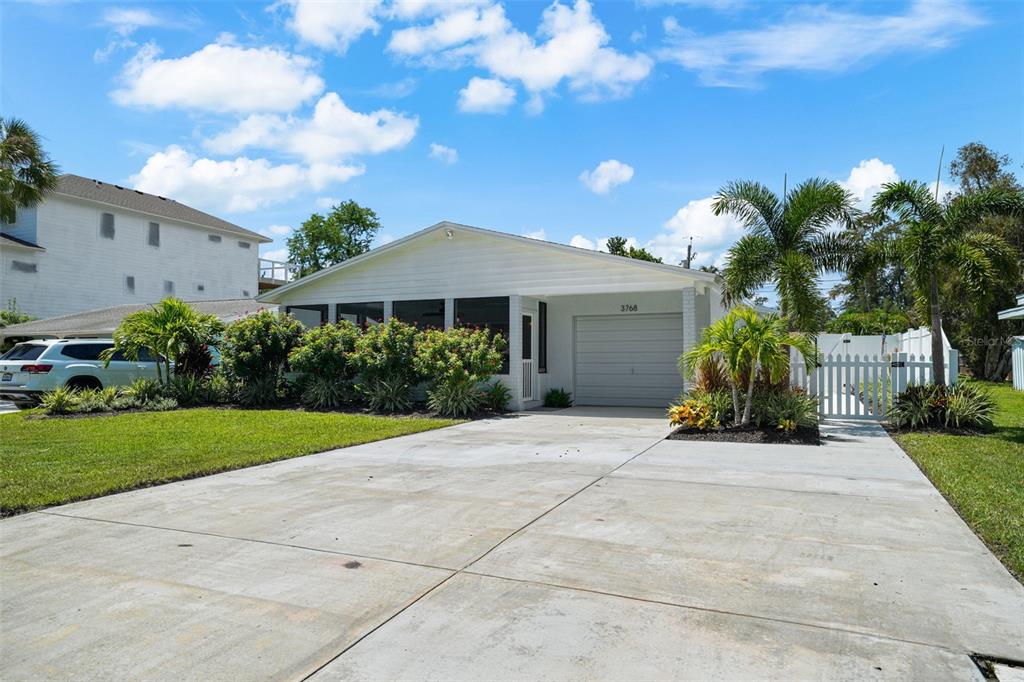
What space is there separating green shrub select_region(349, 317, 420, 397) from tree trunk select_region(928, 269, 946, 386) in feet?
32.8

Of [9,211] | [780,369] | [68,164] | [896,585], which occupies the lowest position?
[896,585]

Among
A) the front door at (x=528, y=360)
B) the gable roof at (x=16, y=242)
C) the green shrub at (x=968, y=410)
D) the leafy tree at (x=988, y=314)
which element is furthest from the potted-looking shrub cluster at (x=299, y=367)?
the leafy tree at (x=988, y=314)

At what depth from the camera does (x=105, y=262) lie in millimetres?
29359

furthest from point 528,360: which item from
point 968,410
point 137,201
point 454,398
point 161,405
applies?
point 137,201

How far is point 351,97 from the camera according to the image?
1336 cm

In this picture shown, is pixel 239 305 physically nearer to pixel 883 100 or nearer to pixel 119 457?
pixel 119 457

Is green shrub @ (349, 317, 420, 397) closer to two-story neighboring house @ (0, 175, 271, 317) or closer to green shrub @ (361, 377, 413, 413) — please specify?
green shrub @ (361, 377, 413, 413)

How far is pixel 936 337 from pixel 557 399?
8288mm

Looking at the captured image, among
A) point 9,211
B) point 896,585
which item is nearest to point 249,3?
point 896,585

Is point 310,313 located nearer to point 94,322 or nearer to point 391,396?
point 391,396

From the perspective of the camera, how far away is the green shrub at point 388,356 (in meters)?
14.3

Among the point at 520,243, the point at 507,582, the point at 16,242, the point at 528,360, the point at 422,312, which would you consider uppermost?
the point at 16,242

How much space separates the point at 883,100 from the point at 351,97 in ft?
34.7

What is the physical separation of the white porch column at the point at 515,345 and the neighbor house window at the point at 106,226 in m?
23.8
